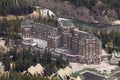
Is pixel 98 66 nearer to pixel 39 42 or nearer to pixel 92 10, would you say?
pixel 39 42

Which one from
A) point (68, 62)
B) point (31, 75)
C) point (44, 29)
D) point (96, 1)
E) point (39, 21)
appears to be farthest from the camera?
point (96, 1)

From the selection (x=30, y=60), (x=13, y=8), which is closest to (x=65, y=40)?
(x=30, y=60)

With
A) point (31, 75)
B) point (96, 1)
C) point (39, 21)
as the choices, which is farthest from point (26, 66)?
point (96, 1)

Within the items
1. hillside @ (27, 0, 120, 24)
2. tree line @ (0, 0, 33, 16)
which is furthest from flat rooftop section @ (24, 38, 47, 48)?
hillside @ (27, 0, 120, 24)

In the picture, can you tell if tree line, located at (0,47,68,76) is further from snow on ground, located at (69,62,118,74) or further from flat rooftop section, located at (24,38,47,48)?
flat rooftop section, located at (24,38,47,48)

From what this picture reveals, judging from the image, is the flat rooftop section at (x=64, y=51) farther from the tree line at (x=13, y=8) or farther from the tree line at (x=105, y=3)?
the tree line at (x=105, y=3)

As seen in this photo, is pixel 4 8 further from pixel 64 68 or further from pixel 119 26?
pixel 64 68
